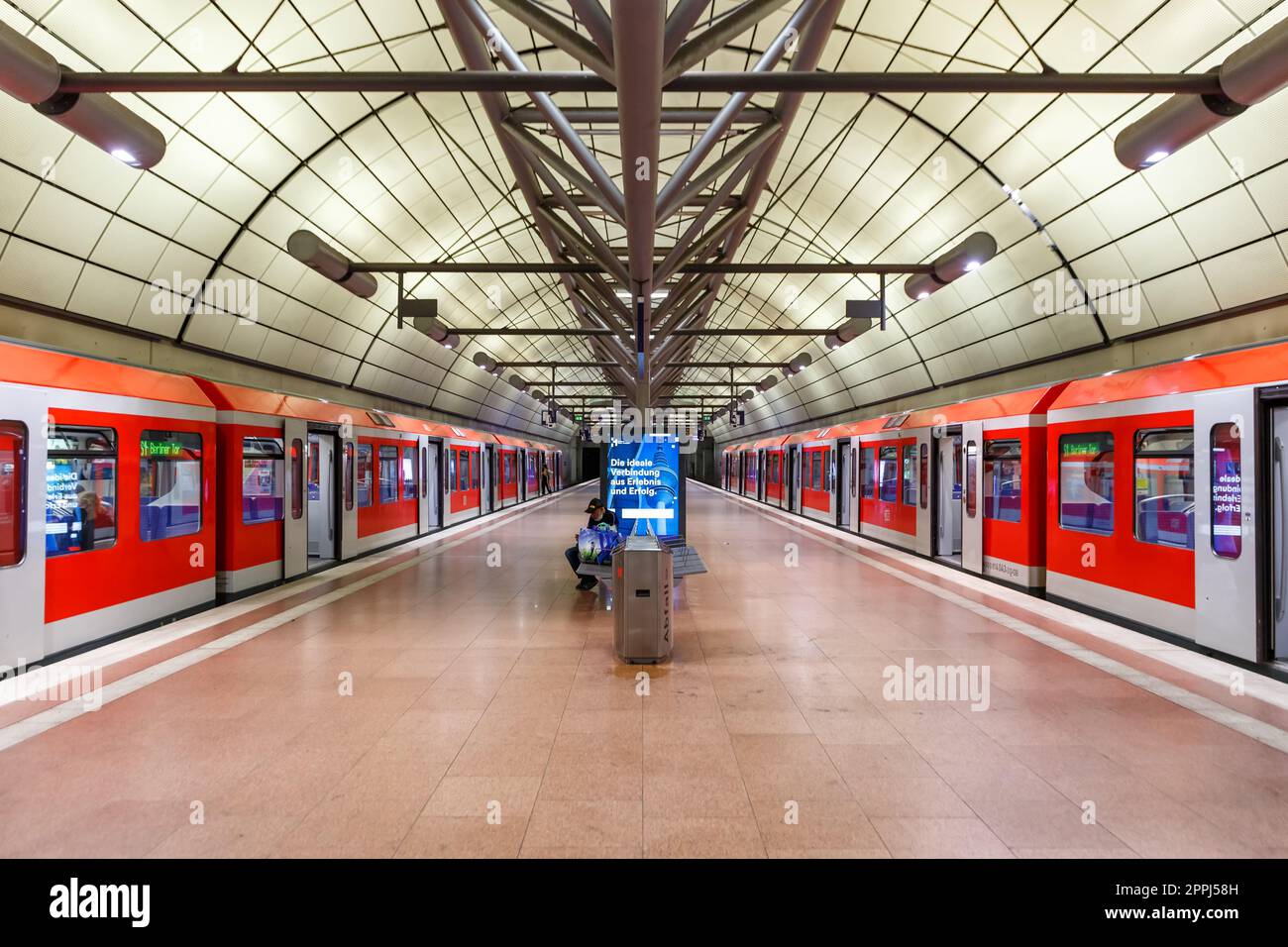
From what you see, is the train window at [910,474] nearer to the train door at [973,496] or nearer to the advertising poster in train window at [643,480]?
the train door at [973,496]

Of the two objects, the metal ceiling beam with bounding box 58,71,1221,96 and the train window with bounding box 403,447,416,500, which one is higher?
the metal ceiling beam with bounding box 58,71,1221,96

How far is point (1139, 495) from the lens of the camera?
752 cm

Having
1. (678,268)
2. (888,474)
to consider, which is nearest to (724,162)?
(678,268)

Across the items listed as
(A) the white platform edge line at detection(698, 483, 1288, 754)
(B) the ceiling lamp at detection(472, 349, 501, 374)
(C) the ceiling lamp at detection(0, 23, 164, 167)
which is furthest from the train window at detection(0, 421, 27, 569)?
(A) the white platform edge line at detection(698, 483, 1288, 754)

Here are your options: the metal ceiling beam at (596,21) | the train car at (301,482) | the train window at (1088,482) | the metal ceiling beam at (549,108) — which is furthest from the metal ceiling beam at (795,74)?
the train car at (301,482)

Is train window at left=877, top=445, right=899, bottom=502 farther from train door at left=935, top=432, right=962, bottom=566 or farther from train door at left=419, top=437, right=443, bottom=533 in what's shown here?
train door at left=419, top=437, right=443, bottom=533

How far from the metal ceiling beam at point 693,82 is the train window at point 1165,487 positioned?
3.74 m

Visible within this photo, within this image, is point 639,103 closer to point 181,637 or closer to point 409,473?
point 181,637

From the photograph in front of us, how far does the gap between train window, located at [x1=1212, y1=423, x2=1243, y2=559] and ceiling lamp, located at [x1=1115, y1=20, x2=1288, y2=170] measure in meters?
2.87

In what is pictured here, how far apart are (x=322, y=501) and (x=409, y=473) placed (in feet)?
11.5

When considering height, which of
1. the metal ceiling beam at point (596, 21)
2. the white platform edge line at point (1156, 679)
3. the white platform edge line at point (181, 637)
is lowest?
the white platform edge line at point (1156, 679)

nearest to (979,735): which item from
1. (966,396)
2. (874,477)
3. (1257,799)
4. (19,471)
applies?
(1257,799)

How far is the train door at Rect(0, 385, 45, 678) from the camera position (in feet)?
19.0

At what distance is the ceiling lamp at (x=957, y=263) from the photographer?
9670mm
